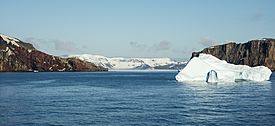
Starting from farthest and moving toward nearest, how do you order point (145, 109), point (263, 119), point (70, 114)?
point (145, 109), point (70, 114), point (263, 119)

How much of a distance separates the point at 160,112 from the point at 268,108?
37.0 ft

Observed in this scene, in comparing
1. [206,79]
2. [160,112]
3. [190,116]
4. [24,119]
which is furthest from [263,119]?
[206,79]

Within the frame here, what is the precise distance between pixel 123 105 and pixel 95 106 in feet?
9.93

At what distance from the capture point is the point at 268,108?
1759 inches

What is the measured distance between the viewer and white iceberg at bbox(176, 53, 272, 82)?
9481 centimetres

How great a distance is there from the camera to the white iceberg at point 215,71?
9481 cm

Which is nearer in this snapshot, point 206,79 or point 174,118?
point 174,118

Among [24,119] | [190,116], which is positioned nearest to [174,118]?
[190,116]

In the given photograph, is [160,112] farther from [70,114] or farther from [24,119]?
[24,119]

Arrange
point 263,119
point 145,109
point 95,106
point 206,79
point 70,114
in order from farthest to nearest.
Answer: point 206,79
point 95,106
point 145,109
point 70,114
point 263,119

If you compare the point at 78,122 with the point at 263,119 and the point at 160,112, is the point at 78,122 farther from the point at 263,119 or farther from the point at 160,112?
the point at 263,119

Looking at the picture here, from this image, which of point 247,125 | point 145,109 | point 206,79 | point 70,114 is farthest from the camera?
point 206,79

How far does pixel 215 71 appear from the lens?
3664 inches

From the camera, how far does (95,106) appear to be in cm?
4756
